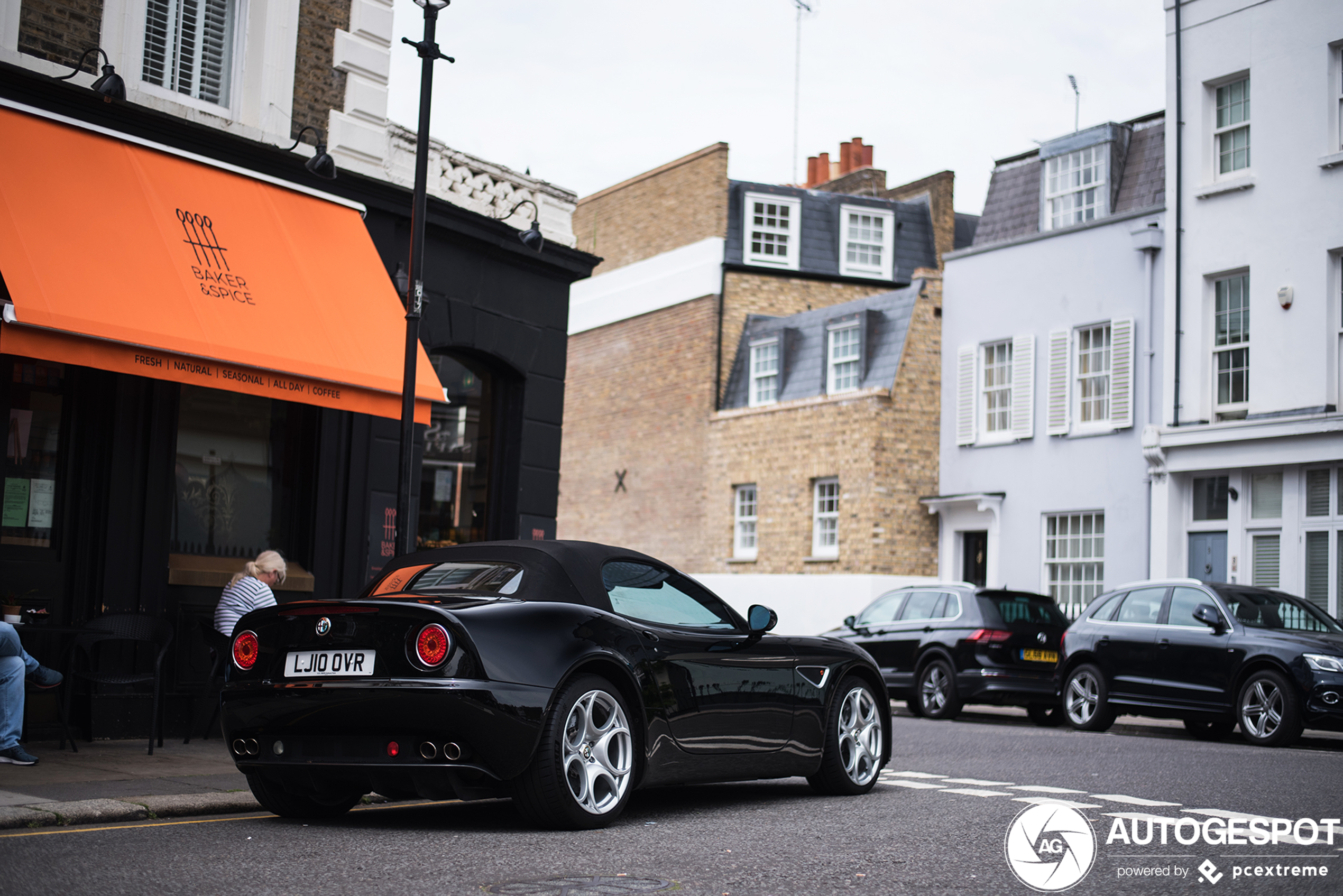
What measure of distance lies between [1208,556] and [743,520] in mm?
11597

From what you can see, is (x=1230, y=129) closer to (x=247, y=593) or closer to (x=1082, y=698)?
(x=1082, y=698)

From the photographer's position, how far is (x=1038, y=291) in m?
25.1

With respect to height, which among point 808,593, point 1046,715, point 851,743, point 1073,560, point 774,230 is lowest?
point 1046,715

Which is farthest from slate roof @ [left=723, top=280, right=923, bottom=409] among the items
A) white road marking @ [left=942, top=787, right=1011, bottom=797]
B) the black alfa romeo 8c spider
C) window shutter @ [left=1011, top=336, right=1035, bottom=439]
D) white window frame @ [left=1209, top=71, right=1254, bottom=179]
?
the black alfa romeo 8c spider

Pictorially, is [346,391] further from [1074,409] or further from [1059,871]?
[1074,409]

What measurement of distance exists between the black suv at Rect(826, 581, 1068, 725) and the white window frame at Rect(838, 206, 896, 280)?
17289 millimetres

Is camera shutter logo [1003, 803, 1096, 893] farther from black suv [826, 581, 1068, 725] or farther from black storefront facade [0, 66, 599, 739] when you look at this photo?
black suv [826, 581, 1068, 725]

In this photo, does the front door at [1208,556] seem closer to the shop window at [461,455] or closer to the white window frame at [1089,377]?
the white window frame at [1089,377]

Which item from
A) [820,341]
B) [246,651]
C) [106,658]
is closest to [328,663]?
[246,651]

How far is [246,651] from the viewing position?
22.8 feet

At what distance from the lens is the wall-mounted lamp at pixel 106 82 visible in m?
10.7

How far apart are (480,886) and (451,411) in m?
10.8

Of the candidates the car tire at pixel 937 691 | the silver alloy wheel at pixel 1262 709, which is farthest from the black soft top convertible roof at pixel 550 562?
the car tire at pixel 937 691

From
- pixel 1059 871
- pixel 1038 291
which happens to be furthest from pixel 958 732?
pixel 1038 291
